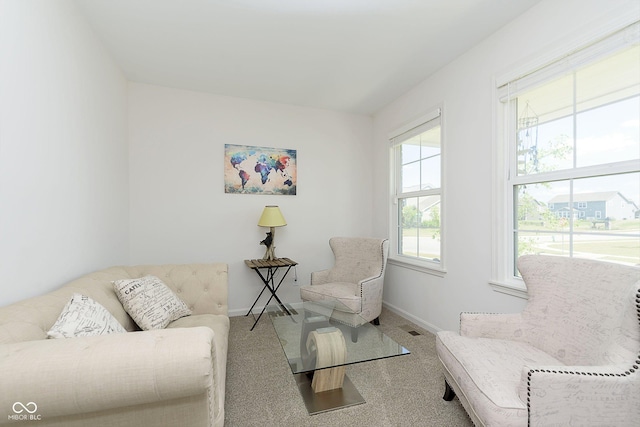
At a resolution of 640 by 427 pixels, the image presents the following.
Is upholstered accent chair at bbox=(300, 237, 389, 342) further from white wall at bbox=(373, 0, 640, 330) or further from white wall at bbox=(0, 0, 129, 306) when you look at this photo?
white wall at bbox=(0, 0, 129, 306)

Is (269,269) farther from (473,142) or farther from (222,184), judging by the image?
(473,142)

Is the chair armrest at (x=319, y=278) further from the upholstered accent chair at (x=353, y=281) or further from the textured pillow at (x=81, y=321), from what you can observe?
the textured pillow at (x=81, y=321)

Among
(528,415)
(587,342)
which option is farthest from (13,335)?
(587,342)

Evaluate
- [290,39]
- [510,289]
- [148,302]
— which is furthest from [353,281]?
[290,39]

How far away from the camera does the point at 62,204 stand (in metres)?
1.76

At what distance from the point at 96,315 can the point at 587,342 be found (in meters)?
2.40

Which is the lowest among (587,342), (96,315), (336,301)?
(336,301)

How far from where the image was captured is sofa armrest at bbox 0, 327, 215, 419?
763mm

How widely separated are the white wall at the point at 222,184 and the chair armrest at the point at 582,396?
2.88 m

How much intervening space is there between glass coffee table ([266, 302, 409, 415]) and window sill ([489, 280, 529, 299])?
1.03 metres

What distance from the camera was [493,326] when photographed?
69.6 inches

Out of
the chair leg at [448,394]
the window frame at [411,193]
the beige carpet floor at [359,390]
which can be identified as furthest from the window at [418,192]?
the chair leg at [448,394]

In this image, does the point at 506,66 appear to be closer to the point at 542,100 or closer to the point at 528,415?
the point at 542,100

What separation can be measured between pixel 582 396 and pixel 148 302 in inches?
89.6
